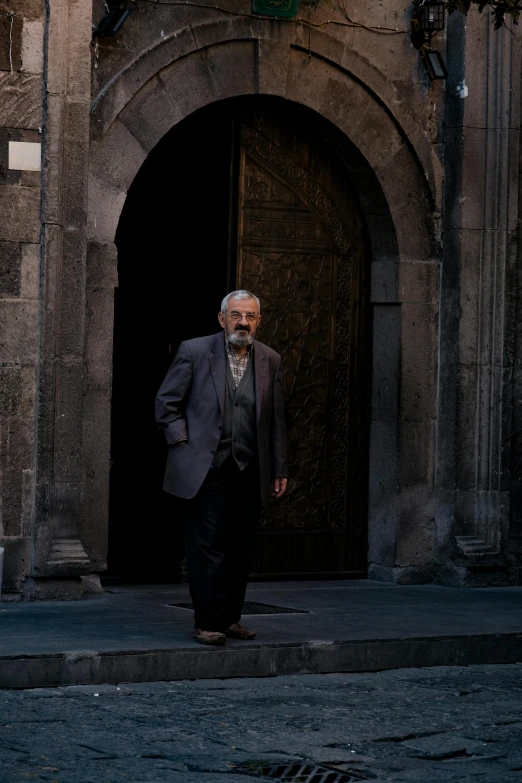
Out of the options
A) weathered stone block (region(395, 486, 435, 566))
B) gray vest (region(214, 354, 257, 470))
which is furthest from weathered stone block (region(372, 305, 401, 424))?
gray vest (region(214, 354, 257, 470))

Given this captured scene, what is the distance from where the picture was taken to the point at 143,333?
10891 millimetres

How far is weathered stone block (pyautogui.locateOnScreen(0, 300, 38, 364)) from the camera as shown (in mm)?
9570

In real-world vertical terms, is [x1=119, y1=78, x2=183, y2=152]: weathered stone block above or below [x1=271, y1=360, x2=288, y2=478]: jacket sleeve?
above

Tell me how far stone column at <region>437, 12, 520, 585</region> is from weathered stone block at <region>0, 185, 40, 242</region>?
3.33 meters

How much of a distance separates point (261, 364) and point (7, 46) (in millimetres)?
2747

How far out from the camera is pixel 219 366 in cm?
829

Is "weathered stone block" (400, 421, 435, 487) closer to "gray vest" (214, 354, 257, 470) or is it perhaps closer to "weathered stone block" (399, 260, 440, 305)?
"weathered stone block" (399, 260, 440, 305)

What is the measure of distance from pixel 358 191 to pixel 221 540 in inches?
165

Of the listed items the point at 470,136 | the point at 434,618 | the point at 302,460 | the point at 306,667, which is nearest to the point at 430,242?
the point at 470,136

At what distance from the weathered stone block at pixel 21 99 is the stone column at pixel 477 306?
336 centimetres

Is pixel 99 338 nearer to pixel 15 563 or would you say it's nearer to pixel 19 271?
pixel 19 271

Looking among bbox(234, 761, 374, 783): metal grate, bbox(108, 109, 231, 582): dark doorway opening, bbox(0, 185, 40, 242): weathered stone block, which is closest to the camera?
bbox(234, 761, 374, 783): metal grate

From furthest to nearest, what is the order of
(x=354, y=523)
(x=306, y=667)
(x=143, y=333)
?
(x=354, y=523) → (x=143, y=333) → (x=306, y=667)

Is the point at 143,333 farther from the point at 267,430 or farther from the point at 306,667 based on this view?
the point at 306,667
